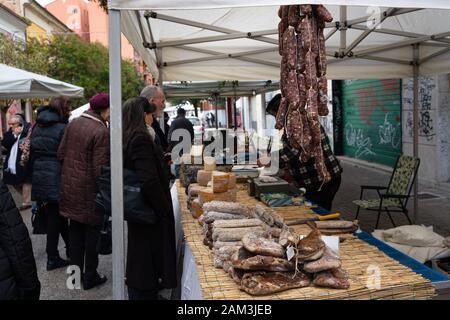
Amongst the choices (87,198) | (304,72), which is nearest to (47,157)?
(87,198)

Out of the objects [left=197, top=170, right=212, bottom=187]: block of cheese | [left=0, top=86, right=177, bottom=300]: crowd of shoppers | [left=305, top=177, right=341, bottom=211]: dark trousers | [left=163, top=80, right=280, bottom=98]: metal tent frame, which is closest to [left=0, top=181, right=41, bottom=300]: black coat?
[left=0, top=86, right=177, bottom=300]: crowd of shoppers

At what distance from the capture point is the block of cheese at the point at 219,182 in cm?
364

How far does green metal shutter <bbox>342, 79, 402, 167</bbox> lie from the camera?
12.0 meters

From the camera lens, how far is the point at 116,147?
8.07ft

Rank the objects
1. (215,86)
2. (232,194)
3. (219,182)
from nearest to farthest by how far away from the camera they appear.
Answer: (219,182) < (232,194) < (215,86)

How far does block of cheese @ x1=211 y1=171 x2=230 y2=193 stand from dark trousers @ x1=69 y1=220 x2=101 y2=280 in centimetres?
167

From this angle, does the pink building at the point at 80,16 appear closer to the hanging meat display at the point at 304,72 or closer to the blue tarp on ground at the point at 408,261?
the hanging meat display at the point at 304,72

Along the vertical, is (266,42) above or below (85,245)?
above

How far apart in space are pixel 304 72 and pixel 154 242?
1.78 meters

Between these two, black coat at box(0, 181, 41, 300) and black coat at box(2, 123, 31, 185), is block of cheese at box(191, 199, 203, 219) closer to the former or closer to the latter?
black coat at box(0, 181, 41, 300)

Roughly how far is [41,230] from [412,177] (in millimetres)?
4855

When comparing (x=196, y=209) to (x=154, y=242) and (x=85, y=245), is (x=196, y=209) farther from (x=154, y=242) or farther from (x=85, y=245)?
(x=85, y=245)

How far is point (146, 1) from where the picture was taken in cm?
224
